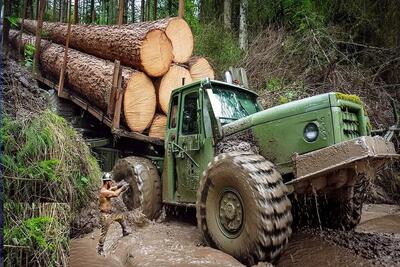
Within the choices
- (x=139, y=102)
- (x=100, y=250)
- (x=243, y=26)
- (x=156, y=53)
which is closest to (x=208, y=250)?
(x=100, y=250)

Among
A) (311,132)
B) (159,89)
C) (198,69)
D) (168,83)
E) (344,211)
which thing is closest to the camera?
(311,132)

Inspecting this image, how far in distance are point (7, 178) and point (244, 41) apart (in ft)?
32.2

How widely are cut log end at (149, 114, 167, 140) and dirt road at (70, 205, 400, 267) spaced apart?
6.62 ft

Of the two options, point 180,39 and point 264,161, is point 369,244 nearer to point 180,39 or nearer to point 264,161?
point 264,161

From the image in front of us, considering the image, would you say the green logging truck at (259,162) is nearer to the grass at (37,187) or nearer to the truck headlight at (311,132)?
the truck headlight at (311,132)

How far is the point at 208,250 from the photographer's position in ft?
13.4

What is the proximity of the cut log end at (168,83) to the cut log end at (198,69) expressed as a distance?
333 mm

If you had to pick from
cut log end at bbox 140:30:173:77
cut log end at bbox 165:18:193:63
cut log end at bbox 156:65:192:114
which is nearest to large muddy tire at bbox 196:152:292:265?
cut log end at bbox 156:65:192:114

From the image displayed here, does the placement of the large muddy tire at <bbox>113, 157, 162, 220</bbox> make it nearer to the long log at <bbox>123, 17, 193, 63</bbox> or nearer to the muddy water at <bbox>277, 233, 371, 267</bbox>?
the long log at <bbox>123, 17, 193, 63</bbox>

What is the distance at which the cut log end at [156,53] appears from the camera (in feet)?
21.4

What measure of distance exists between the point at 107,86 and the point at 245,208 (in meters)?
3.68

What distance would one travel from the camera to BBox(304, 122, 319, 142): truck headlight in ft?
13.1

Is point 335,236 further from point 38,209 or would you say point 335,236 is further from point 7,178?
point 7,178

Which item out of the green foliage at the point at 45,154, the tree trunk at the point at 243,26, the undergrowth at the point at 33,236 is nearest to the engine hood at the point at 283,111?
the green foliage at the point at 45,154
